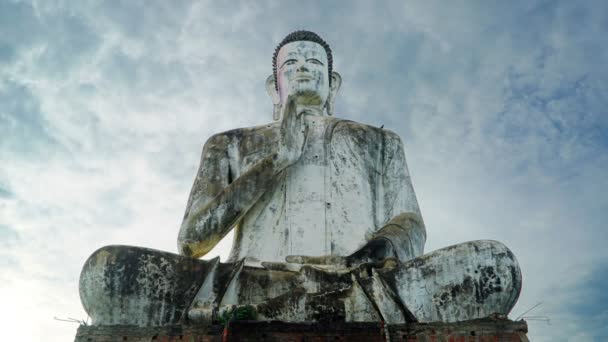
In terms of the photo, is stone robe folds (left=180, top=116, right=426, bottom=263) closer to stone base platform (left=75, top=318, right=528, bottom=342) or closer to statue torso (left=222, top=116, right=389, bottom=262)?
statue torso (left=222, top=116, right=389, bottom=262)

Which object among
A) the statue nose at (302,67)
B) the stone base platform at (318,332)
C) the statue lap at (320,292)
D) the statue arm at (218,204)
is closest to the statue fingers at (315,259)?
the statue lap at (320,292)

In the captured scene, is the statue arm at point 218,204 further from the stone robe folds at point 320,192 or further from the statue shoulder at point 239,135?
the statue shoulder at point 239,135

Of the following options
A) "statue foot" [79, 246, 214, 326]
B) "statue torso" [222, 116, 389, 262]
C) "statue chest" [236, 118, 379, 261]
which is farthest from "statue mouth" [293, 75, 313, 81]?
"statue foot" [79, 246, 214, 326]

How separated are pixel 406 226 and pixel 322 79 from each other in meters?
2.19

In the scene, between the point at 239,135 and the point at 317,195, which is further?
the point at 239,135

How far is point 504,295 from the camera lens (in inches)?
196

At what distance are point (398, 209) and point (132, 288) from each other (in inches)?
121

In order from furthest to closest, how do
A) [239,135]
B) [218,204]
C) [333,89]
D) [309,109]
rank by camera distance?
[333,89]
[309,109]
[239,135]
[218,204]

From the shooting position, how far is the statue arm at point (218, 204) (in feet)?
21.1

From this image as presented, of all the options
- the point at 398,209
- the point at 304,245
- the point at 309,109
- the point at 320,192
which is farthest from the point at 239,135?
the point at 398,209

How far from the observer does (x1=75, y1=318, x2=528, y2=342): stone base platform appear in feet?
15.5

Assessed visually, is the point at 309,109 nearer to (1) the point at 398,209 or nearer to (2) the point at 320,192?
(2) the point at 320,192

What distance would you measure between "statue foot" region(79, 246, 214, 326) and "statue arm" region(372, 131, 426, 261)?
1.93 m

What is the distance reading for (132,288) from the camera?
5164 millimetres
